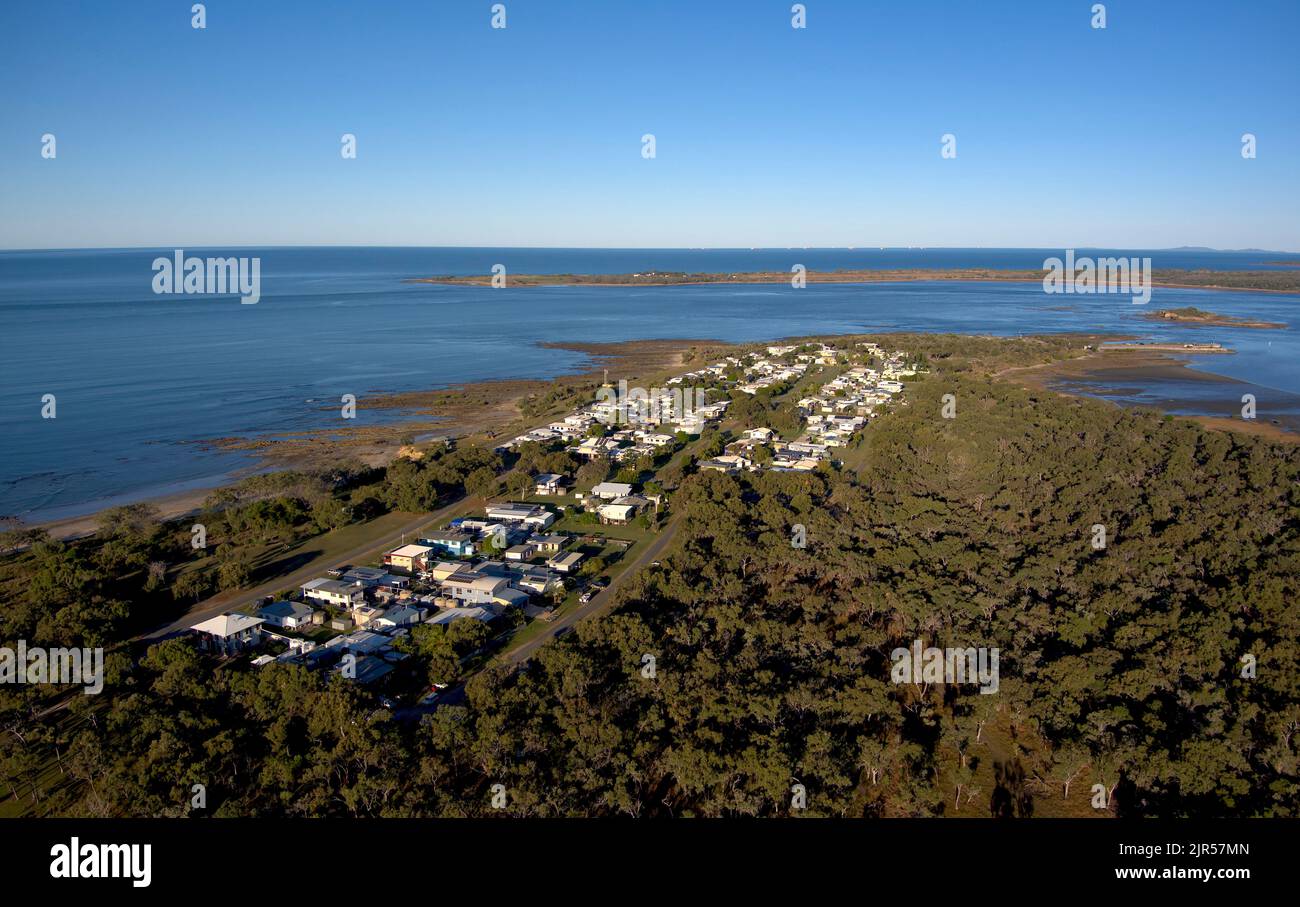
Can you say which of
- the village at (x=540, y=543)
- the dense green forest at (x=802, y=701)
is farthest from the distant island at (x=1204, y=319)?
the dense green forest at (x=802, y=701)

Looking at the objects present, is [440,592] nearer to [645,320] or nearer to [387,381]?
[387,381]

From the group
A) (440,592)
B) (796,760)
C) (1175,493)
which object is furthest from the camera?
(1175,493)

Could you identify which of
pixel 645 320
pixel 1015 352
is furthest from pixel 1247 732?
pixel 645 320

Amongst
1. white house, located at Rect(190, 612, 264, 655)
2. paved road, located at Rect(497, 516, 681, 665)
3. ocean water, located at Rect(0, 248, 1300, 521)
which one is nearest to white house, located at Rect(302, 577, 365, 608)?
white house, located at Rect(190, 612, 264, 655)

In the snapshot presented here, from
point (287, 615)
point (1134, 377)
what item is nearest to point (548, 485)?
point (287, 615)

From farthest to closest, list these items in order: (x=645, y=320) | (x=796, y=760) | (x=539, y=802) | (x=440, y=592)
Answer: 1. (x=645, y=320)
2. (x=440, y=592)
3. (x=796, y=760)
4. (x=539, y=802)

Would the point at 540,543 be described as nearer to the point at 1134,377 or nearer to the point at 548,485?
the point at 548,485
